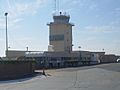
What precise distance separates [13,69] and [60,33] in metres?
57.4

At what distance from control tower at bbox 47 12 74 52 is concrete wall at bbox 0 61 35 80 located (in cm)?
5150

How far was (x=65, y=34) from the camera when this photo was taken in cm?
9475

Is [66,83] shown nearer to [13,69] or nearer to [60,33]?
[13,69]

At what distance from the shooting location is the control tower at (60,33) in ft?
309

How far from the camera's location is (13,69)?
38.2 metres

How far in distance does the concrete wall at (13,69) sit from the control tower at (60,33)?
51496 mm

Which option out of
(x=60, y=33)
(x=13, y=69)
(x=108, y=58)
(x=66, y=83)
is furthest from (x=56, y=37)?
(x=66, y=83)

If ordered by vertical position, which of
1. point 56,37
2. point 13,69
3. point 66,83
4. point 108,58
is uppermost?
point 56,37

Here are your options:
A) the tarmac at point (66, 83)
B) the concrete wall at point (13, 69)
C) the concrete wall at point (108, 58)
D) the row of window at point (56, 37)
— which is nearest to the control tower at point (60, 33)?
the row of window at point (56, 37)

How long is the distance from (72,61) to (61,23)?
16.3 metres

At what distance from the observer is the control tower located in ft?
309

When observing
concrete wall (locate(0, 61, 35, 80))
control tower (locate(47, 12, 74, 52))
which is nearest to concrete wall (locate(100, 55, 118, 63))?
control tower (locate(47, 12, 74, 52))

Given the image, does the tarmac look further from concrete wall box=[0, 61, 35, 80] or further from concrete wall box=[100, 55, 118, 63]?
concrete wall box=[100, 55, 118, 63]

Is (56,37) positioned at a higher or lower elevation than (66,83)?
higher
